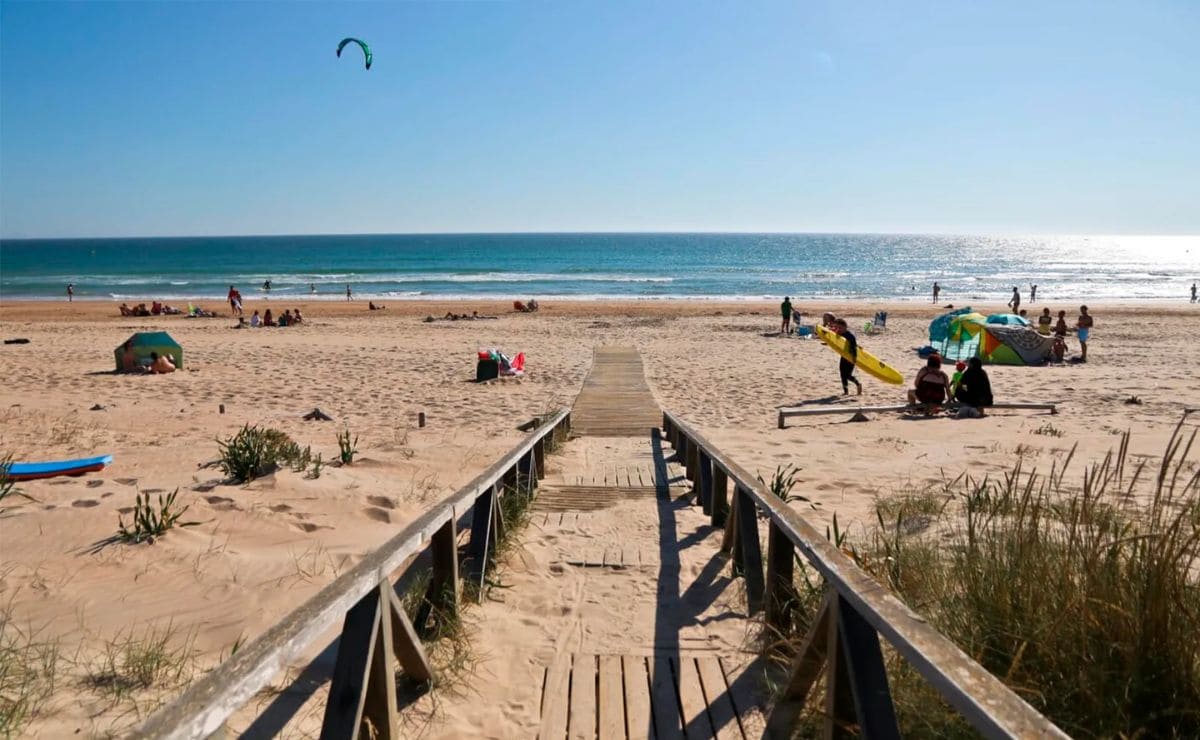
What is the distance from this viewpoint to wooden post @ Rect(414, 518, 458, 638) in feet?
11.6

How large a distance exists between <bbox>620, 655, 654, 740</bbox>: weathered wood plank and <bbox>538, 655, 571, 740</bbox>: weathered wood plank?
24 centimetres

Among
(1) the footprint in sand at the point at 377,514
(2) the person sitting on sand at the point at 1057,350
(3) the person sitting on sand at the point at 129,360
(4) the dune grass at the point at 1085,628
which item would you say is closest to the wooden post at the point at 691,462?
(1) the footprint in sand at the point at 377,514

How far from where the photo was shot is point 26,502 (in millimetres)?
5258

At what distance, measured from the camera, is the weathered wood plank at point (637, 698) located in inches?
111

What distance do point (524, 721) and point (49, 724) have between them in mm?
1610

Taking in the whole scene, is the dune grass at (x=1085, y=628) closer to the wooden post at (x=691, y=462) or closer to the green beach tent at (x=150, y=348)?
the wooden post at (x=691, y=462)

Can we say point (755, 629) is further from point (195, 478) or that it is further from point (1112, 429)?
point (1112, 429)

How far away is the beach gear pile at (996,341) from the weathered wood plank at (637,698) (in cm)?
1640

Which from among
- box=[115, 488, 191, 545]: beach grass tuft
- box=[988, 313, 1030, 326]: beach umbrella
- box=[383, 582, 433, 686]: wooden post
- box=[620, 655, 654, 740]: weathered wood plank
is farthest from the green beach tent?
box=[988, 313, 1030, 326]: beach umbrella

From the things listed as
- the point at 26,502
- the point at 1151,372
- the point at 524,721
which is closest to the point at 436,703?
the point at 524,721

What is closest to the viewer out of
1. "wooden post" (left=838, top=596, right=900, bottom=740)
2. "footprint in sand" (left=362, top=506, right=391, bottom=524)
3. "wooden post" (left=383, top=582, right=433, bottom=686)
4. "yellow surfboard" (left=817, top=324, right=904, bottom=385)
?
"wooden post" (left=838, top=596, right=900, bottom=740)

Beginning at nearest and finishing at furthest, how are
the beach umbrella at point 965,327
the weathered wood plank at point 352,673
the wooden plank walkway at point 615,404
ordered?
the weathered wood plank at point 352,673 → the wooden plank walkway at point 615,404 → the beach umbrella at point 965,327

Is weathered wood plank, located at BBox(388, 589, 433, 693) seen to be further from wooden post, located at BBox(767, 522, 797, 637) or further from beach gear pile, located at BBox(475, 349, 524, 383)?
beach gear pile, located at BBox(475, 349, 524, 383)

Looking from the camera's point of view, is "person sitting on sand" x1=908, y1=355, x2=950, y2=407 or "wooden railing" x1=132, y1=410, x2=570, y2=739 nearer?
"wooden railing" x1=132, y1=410, x2=570, y2=739
